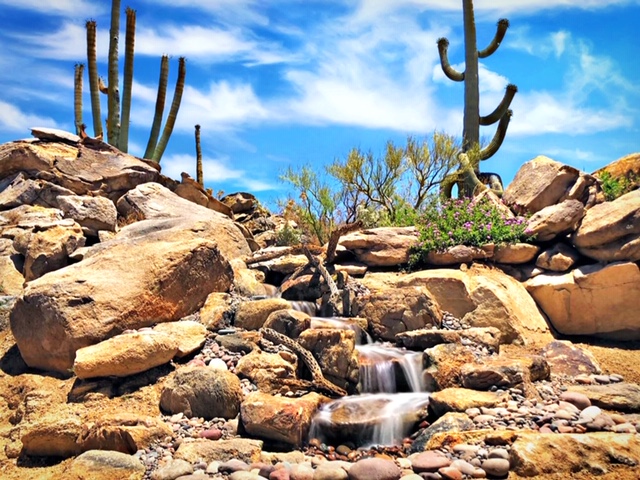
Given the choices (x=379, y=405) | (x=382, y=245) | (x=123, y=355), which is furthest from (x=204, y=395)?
(x=382, y=245)

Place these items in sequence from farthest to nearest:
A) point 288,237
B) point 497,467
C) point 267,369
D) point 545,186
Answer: point 288,237, point 545,186, point 267,369, point 497,467

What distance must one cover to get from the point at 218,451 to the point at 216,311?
3.24 meters

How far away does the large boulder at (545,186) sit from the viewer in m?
11.0

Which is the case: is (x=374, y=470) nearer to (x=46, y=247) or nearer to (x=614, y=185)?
(x=46, y=247)

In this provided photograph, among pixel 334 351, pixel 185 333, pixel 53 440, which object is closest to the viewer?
pixel 53 440

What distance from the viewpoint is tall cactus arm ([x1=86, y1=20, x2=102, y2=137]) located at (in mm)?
17891

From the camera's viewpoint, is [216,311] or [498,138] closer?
[216,311]

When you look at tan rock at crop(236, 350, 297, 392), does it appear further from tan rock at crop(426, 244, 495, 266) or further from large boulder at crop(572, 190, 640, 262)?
large boulder at crop(572, 190, 640, 262)

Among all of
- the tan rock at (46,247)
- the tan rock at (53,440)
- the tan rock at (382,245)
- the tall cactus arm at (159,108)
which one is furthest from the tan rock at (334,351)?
the tall cactus arm at (159,108)

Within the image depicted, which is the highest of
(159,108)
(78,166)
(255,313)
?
(159,108)

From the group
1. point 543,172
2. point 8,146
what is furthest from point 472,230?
point 8,146

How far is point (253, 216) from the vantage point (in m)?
19.2

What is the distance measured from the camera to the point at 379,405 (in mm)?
6438

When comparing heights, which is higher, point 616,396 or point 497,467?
point 616,396
